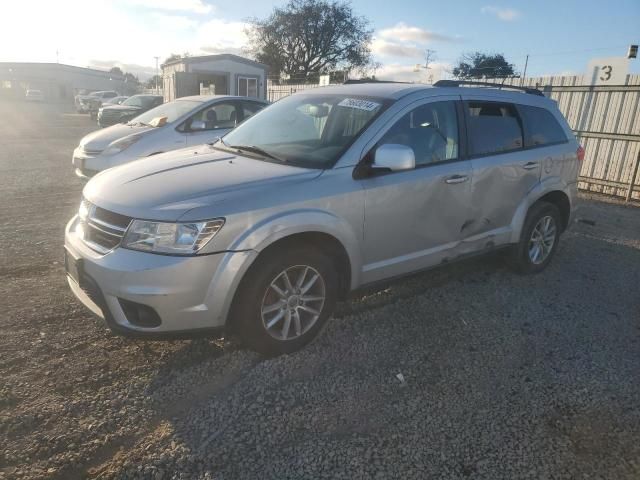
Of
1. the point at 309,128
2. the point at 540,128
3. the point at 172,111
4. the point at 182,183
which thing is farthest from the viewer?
the point at 172,111

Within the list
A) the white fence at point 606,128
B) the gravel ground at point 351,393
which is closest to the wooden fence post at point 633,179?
the white fence at point 606,128

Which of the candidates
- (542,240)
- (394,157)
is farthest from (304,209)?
(542,240)

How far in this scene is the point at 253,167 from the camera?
331cm

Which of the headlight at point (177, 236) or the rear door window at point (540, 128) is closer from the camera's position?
the headlight at point (177, 236)

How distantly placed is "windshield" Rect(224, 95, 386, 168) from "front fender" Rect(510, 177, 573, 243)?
1.90 m

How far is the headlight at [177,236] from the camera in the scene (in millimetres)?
2717

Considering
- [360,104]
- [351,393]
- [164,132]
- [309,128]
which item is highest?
[360,104]

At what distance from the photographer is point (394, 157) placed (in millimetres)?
3236

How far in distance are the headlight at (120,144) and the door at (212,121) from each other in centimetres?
81

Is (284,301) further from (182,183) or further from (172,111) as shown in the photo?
(172,111)

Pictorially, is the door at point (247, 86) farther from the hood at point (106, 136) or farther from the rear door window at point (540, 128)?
the rear door window at point (540, 128)

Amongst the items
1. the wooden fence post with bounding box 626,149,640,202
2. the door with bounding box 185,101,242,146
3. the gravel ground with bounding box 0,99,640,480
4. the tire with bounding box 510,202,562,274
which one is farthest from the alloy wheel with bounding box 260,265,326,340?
the wooden fence post with bounding box 626,149,640,202

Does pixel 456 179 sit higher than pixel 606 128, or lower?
lower

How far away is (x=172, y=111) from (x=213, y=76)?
15.5 m
